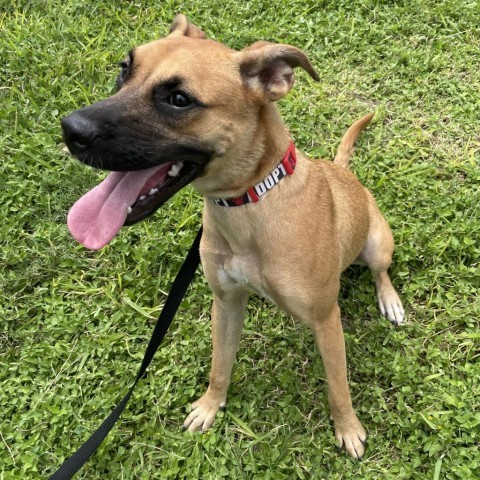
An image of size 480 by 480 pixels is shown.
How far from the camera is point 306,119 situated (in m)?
5.04

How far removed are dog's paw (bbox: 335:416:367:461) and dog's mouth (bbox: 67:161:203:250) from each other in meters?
1.94

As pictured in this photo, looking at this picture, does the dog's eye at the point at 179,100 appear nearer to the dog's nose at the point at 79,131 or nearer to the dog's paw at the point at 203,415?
the dog's nose at the point at 79,131

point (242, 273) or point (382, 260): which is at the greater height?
point (242, 273)

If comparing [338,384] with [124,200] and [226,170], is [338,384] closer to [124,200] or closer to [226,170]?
[226,170]

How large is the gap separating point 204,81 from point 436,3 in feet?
14.4

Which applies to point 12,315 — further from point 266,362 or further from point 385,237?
point 385,237

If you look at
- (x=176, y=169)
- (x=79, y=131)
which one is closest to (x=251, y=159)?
(x=176, y=169)

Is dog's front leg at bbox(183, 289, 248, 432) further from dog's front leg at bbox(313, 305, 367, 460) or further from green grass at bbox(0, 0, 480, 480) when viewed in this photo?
dog's front leg at bbox(313, 305, 367, 460)

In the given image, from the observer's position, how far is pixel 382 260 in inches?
151

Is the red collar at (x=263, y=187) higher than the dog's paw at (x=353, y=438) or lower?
higher

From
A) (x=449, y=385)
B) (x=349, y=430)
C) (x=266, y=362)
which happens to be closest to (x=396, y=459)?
(x=349, y=430)

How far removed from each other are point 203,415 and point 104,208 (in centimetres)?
178

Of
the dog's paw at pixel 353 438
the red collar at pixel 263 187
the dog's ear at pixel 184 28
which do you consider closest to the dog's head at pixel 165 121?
the red collar at pixel 263 187

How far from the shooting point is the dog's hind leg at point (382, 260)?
3824mm
